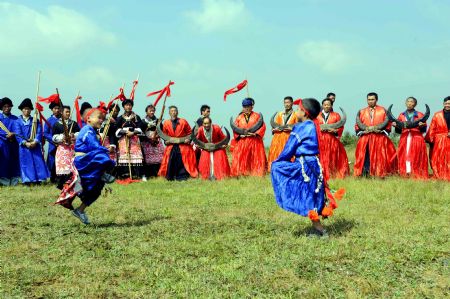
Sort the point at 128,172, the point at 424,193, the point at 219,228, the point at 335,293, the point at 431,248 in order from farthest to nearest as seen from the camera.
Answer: the point at 128,172 → the point at 424,193 → the point at 219,228 → the point at 431,248 → the point at 335,293

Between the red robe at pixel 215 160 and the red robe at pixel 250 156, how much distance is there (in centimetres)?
25

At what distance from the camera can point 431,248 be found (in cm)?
569

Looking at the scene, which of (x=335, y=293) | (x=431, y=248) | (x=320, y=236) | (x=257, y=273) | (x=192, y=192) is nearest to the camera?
(x=335, y=293)

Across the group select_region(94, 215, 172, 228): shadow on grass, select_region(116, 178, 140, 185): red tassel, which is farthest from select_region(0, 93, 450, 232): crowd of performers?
select_region(94, 215, 172, 228): shadow on grass

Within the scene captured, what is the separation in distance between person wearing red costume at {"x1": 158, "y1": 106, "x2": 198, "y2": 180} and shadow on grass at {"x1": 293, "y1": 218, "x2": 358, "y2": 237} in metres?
6.83

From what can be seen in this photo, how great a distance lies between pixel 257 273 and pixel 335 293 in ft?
2.83

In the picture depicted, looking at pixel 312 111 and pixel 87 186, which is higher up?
pixel 312 111

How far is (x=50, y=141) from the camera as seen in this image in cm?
1346

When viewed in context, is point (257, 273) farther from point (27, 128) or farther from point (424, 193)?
point (27, 128)

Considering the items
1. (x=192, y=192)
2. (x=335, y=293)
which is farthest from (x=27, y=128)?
(x=335, y=293)

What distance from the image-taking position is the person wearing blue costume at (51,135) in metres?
13.3

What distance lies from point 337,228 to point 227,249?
1.73m

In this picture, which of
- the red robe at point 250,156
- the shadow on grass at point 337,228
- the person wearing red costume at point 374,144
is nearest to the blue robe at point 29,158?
the red robe at point 250,156

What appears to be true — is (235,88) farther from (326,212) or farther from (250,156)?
(326,212)
